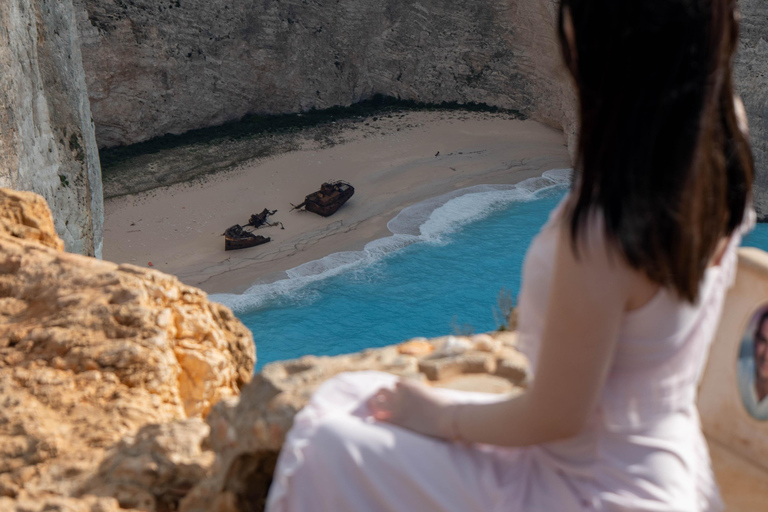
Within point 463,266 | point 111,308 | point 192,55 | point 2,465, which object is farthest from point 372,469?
point 192,55

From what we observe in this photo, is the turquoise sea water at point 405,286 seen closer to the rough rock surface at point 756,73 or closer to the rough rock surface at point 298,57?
the rough rock surface at point 756,73

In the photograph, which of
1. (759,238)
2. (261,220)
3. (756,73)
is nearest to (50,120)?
(261,220)

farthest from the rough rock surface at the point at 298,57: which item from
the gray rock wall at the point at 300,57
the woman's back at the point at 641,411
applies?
the woman's back at the point at 641,411

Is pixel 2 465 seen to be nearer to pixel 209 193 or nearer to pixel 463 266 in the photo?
pixel 463 266

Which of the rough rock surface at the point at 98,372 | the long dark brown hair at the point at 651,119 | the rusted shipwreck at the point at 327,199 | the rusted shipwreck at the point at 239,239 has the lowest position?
the rusted shipwreck at the point at 239,239

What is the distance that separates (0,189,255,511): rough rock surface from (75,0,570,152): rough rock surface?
13.3m

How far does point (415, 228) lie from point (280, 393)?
11.0m

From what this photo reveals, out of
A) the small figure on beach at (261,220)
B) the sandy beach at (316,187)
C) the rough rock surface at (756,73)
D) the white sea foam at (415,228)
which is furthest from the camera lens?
the small figure on beach at (261,220)

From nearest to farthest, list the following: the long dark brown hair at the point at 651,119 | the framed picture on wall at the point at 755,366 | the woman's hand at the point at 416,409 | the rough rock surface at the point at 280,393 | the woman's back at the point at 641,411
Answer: the long dark brown hair at the point at 651,119 < the woman's back at the point at 641,411 < the woman's hand at the point at 416,409 < the rough rock surface at the point at 280,393 < the framed picture on wall at the point at 755,366

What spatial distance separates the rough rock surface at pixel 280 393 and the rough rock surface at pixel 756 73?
11759 mm

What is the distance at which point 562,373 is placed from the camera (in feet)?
3.54

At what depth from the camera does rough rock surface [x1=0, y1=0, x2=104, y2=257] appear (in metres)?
5.86

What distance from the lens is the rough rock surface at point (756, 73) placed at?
1138cm

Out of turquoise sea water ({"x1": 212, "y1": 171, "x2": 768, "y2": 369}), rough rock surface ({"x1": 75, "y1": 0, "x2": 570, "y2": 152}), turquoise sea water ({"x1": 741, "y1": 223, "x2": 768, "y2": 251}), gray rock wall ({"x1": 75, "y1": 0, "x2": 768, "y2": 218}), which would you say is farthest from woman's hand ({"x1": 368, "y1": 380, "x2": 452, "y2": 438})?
rough rock surface ({"x1": 75, "y1": 0, "x2": 570, "y2": 152})
